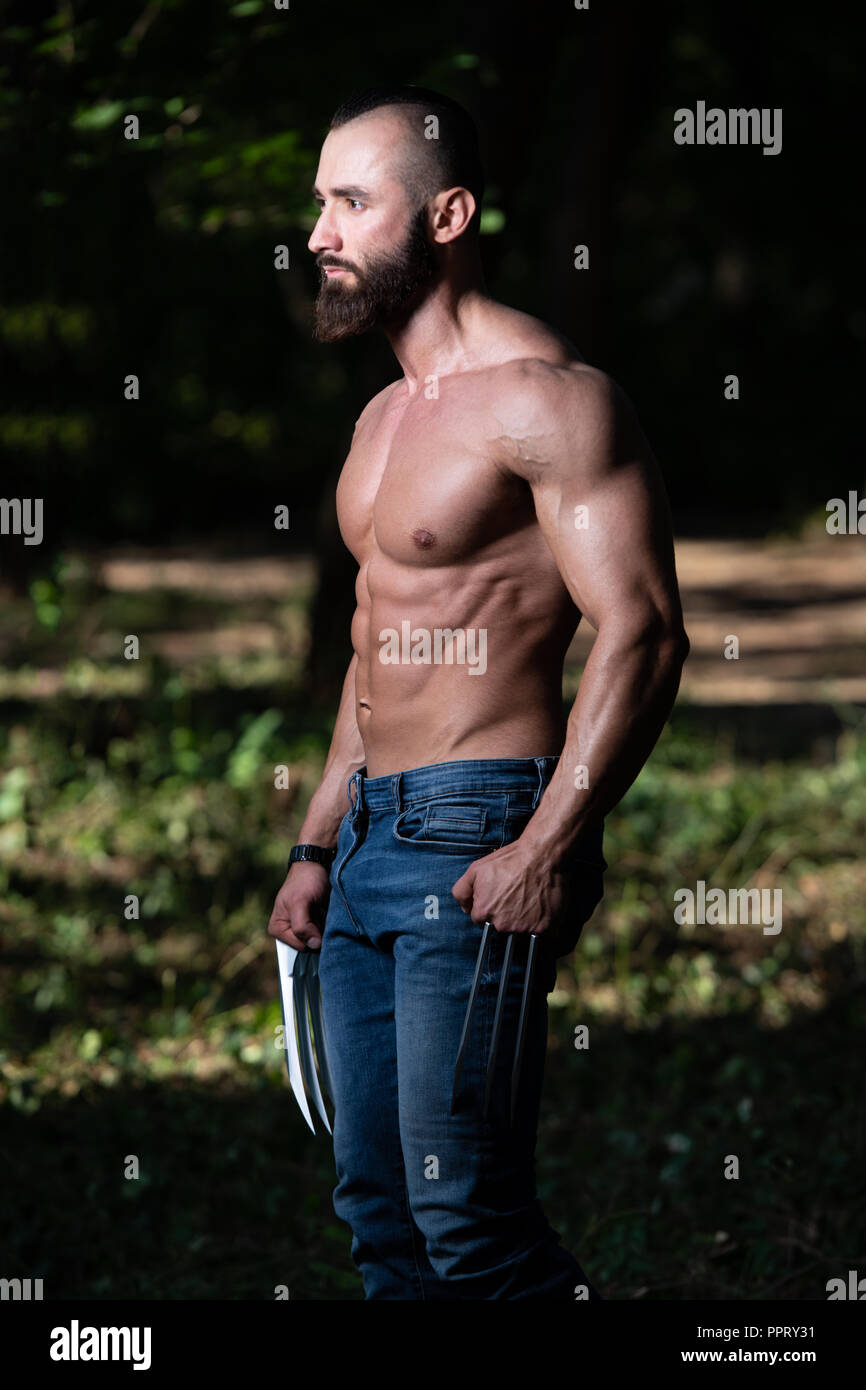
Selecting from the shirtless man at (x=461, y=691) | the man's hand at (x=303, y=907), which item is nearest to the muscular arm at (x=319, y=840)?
the man's hand at (x=303, y=907)

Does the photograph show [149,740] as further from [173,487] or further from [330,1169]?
[173,487]

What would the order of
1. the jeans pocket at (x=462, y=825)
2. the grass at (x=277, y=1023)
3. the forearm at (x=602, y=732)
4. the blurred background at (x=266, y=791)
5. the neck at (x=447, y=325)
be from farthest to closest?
the blurred background at (x=266, y=791) → the grass at (x=277, y=1023) → the neck at (x=447, y=325) → the jeans pocket at (x=462, y=825) → the forearm at (x=602, y=732)

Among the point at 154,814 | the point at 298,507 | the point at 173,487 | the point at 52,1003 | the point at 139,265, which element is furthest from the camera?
the point at 298,507

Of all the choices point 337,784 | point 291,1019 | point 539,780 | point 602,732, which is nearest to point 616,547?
point 602,732

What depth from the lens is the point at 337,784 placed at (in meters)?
3.14

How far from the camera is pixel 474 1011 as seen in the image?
262cm

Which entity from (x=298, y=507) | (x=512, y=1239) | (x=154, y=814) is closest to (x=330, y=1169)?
(x=512, y=1239)

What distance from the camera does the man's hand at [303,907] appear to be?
306 centimetres

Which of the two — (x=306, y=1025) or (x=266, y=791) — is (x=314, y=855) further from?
(x=266, y=791)

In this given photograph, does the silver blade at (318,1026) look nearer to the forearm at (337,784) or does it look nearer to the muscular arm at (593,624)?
the forearm at (337,784)

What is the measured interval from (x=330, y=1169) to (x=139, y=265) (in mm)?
5900

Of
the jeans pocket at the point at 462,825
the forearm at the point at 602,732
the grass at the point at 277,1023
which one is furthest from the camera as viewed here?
the grass at the point at 277,1023

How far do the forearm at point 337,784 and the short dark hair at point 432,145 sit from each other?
92 cm

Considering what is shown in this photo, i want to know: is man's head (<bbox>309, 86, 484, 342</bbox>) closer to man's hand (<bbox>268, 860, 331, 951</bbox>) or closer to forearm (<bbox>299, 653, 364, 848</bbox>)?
forearm (<bbox>299, 653, 364, 848</bbox>)
